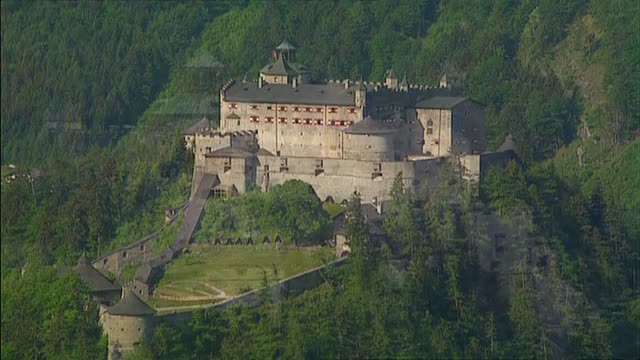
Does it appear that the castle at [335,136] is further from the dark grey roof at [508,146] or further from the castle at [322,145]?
the dark grey roof at [508,146]

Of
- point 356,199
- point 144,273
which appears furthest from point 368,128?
point 144,273

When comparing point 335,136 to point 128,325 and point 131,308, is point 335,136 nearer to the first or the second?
point 131,308

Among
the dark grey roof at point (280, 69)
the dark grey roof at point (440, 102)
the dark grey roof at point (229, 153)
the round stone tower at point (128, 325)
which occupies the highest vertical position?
the dark grey roof at point (280, 69)

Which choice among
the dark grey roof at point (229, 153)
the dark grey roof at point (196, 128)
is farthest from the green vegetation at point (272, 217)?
the dark grey roof at point (196, 128)

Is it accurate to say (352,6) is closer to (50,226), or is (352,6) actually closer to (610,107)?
(610,107)

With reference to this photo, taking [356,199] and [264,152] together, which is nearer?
[356,199]

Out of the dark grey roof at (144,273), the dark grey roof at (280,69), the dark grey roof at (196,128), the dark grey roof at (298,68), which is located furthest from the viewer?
the dark grey roof at (298,68)

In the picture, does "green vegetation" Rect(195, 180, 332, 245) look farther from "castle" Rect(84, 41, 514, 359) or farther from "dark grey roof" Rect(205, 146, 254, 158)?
"dark grey roof" Rect(205, 146, 254, 158)
